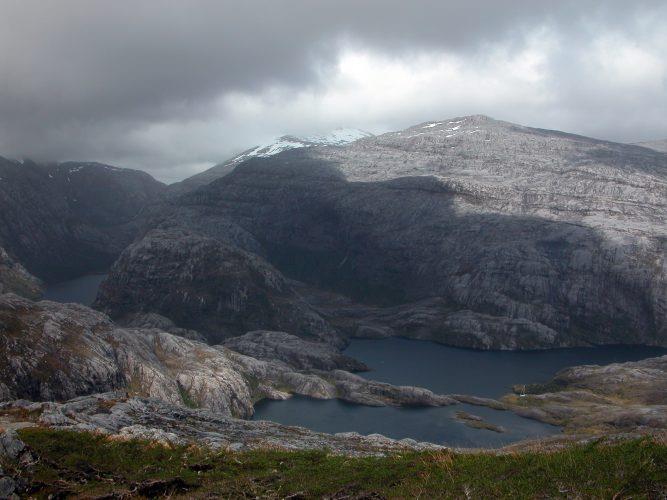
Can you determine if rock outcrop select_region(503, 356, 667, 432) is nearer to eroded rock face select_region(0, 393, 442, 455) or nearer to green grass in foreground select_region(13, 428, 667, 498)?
eroded rock face select_region(0, 393, 442, 455)

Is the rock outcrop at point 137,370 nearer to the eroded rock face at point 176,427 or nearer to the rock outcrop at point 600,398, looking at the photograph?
the rock outcrop at point 600,398

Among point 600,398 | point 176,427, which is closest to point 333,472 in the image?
point 176,427

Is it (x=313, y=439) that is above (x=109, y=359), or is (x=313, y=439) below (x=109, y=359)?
above

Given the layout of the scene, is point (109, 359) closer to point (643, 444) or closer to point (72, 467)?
point (72, 467)

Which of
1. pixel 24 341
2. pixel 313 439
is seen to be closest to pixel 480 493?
pixel 313 439

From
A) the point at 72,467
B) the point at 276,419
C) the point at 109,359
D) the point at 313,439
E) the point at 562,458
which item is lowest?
the point at 276,419

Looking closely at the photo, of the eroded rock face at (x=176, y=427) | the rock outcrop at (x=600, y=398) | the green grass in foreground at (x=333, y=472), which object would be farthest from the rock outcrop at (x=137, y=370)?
the green grass in foreground at (x=333, y=472)
